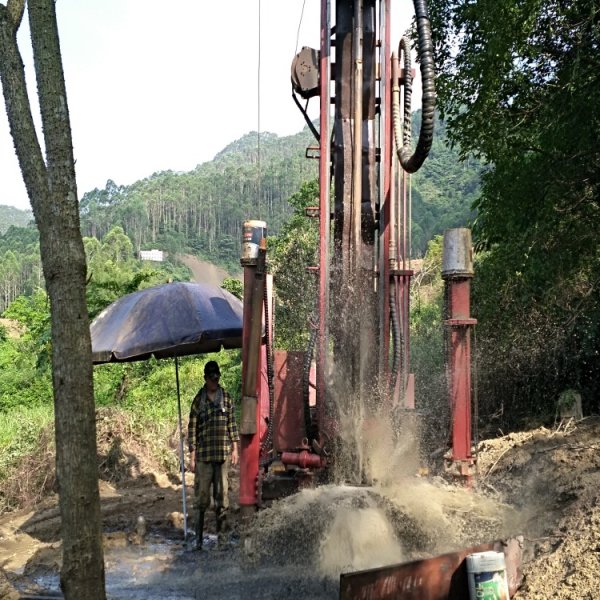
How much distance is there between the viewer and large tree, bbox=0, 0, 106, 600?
3602mm

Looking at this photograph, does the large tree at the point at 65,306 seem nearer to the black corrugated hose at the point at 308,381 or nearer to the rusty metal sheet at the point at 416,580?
the rusty metal sheet at the point at 416,580

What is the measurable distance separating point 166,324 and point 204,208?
116196 mm

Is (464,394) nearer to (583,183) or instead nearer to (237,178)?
(583,183)

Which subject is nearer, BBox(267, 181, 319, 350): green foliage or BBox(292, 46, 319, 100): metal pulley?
BBox(292, 46, 319, 100): metal pulley

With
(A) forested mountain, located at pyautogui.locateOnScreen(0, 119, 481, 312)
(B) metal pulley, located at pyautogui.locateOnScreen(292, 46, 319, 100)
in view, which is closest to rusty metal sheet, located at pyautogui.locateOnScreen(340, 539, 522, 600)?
(B) metal pulley, located at pyautogui.locateOnScreen(292, 46, 319, 100)

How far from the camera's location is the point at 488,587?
4.40m

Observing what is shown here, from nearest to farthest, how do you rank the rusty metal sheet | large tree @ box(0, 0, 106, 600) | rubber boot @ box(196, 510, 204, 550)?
large tree @ box(0, 0, 106, 600) < the rusty metal sheet < rubber boot @ box(196, 510, 204, 550)

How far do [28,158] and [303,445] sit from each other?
354 centimetres

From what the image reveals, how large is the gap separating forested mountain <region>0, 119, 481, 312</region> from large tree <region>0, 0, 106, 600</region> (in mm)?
84305

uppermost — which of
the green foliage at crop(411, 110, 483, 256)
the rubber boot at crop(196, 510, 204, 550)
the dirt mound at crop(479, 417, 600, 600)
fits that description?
the green foliage at crop(411, 110, 483, 256)

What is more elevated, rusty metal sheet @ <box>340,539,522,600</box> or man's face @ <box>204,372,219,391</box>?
man's face @ <box>204,372,219,391</box>

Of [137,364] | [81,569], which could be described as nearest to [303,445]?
[81,569]

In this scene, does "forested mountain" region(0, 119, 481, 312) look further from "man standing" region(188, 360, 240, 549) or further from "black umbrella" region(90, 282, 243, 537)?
"man standing" region(188, 360, 240, 549)

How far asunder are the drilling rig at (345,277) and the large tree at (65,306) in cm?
290
